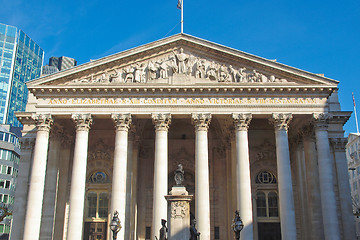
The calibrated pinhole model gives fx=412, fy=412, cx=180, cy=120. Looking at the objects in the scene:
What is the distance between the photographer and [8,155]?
72062mm

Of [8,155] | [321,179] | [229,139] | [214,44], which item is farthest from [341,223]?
[8,155]

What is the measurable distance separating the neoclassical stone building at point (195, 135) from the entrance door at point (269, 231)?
9 cm

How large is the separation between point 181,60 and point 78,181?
1319 cm

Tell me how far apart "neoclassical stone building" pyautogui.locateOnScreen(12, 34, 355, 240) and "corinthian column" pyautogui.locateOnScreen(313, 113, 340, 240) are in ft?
0.25

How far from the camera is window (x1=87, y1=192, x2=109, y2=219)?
131 feet

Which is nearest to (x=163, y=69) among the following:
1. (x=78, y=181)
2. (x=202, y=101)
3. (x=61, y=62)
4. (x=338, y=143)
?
(x=202, y=101)

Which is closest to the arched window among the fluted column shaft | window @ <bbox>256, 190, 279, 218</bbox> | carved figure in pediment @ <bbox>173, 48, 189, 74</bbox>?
window @ <bbox>256, 190, 279, 218</bbox>

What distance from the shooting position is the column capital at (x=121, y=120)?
1332 inches

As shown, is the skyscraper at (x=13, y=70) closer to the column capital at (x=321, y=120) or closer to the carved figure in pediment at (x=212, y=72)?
the carved figure in pediment at (x=212, y=72)

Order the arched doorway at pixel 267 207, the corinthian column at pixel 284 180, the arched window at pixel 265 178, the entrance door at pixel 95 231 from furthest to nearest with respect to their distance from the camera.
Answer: the arched window at pixel 265 178
the entrance door at pixel 95 231
the arched doorway at pixel 267 207
the corinthian column at pixel 284 180

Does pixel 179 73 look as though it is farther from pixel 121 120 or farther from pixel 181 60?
pixel 121 120

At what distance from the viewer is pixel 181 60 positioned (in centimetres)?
3541

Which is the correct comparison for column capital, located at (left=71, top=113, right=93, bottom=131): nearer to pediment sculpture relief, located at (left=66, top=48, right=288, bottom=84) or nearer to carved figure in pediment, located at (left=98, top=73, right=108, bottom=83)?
pediment sculpture relief, located at (left=66, top=48, right=288, bottom=84)

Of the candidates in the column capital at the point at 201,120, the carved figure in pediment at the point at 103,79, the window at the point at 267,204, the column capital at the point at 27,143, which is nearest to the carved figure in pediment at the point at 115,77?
the carved figure in pediment at the point at 103,79
